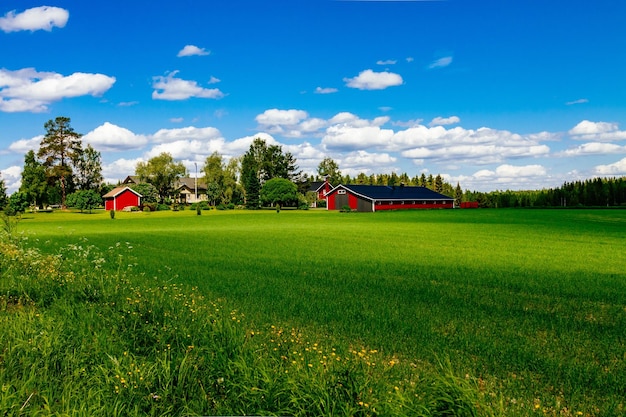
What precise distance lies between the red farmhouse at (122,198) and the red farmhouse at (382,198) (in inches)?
1587

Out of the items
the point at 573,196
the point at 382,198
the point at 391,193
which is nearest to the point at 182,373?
the point at 382,198

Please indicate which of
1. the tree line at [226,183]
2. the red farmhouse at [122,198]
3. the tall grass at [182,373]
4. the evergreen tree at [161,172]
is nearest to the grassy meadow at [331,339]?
the tall grass at [182,373]

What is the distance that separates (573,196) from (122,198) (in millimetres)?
90465

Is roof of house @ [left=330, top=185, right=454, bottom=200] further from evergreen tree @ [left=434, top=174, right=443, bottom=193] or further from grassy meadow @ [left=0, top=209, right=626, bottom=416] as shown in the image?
grassy meadow @ [left=0, top=209, right=626, bottom=416]

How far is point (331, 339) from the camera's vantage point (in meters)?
7.49

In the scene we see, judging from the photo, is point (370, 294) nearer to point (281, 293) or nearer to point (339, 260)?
point (281, 293)

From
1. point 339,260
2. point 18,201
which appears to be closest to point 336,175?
point 18,201

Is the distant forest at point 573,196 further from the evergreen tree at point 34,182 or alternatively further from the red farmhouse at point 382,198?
the evergreen tree at point 34,182

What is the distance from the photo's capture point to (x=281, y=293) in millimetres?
11312

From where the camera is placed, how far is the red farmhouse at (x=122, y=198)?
91.6m

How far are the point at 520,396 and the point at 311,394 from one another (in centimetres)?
280

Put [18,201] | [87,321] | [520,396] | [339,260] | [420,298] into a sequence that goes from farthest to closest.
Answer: [18,201] < [339,260] < [420,298] < [87,321] < [520,396]

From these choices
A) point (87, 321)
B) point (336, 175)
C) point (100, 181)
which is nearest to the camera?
point (87, 321)

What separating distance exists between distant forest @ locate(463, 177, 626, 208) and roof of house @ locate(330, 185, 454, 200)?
44.9 ft
